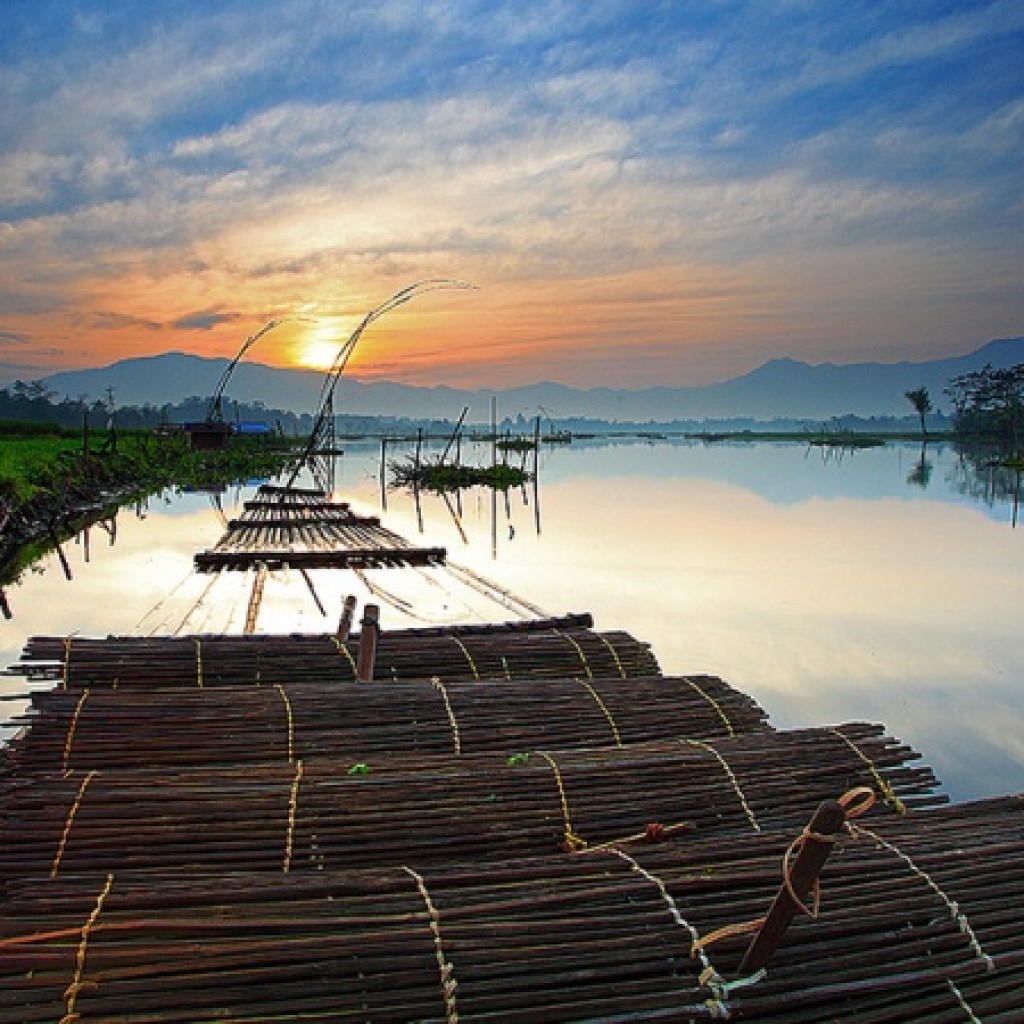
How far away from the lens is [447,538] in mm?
16672

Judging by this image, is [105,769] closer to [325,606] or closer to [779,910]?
Answer: [779,910]

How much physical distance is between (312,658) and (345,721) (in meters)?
1.26

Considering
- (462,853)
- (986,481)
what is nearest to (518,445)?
(986,481)

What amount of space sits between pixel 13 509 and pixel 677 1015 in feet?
40.1

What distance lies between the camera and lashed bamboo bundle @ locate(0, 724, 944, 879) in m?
3.32

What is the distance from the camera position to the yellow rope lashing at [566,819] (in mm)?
3510

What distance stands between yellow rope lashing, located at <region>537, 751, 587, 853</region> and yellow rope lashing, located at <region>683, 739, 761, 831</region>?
28.4 inches

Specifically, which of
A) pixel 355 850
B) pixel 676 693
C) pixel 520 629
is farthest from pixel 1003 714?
pixel 355 850

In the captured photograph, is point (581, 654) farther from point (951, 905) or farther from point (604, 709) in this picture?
point (951, 905)

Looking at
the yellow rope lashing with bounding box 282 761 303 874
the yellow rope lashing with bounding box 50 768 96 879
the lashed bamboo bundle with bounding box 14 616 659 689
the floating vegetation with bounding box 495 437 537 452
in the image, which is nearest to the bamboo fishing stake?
the lashed bamboo bundle with bounding box 14 616 659 689

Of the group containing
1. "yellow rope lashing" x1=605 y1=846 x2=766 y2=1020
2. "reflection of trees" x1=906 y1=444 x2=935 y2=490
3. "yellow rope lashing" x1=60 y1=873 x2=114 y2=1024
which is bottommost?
"reflection of trees" x1=906 y1=444 x2=935 y2=490

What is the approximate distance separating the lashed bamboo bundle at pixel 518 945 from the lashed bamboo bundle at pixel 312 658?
9.04 feet

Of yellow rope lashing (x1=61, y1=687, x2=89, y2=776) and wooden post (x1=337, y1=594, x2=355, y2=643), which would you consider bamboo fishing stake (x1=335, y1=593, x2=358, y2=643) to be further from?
yellow rope lashing (x1=61, y1=687, x2=89, y2=776)

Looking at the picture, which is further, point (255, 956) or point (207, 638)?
point (207, 638)
